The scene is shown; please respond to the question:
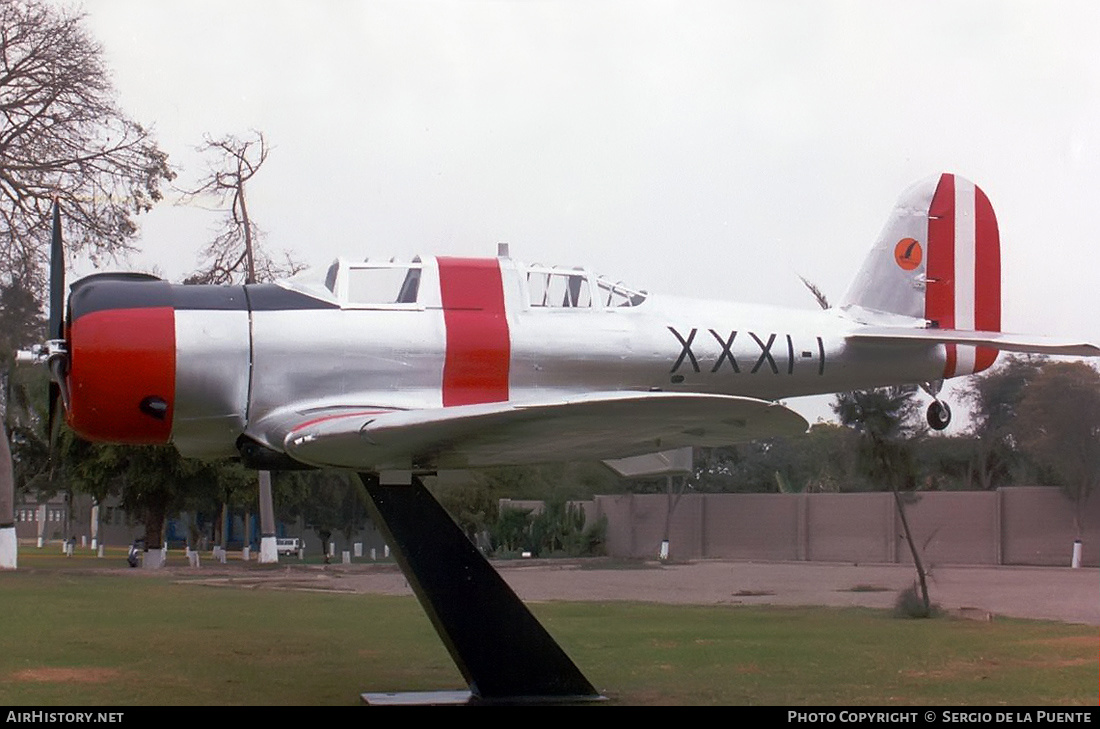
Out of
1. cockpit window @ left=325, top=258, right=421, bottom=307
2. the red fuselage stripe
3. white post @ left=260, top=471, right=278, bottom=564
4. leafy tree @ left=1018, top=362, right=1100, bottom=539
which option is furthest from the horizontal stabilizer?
white post @ left=260, top=471, right=278, bottom=564

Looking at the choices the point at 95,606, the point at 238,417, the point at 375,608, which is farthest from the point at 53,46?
the point at 238,417

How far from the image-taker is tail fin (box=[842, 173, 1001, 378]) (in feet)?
28.7

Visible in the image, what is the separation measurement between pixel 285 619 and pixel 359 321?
6.39m

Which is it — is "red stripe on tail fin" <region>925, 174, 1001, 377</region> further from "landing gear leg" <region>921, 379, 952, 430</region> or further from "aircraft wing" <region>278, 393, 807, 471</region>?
"aircraft wing" <region>278, 393, 807, 471</region>

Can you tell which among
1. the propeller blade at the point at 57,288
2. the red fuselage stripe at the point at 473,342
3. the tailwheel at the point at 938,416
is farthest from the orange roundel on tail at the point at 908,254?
the propeller blade at the point at 57,288

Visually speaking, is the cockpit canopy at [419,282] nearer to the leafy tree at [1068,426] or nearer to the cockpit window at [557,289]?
the cockpit window at [557,289]

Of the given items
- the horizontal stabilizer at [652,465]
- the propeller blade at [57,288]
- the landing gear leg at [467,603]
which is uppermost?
the propeller blade at [57,288]

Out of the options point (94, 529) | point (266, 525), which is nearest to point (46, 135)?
point (266, 525)

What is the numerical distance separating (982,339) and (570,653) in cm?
449

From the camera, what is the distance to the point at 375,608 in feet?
44.4

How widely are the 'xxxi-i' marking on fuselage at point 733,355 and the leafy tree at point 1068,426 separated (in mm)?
6288

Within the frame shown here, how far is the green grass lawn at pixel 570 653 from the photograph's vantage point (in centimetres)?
825

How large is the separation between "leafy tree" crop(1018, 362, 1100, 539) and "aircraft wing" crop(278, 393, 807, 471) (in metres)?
7.68
